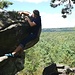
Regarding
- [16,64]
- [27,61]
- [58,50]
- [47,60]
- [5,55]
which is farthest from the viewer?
[58,50]

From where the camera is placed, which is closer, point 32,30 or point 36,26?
point 36,26

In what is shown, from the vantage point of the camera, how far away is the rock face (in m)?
14.8

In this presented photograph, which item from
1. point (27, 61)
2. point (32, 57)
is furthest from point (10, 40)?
point (32, 57)

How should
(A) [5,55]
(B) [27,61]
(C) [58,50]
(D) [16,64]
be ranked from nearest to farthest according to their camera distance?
1. (A) [5,55]
2. (D) [16,64]
3. (B) [27,61]
4. (C) [58,50]

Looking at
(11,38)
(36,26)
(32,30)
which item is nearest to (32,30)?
(32,30)

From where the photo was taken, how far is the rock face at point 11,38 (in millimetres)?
14766

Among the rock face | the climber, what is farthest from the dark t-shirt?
the rock face

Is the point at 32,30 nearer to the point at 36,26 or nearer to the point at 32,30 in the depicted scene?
the point at 32,30

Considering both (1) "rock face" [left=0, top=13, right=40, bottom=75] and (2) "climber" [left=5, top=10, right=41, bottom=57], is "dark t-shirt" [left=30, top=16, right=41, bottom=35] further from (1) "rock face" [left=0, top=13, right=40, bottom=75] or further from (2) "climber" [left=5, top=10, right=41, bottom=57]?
(1) "rock face" [left=0, top=13, right=40, bottom=75]

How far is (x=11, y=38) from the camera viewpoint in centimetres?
1514

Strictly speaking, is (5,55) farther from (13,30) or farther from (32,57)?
(32,57)

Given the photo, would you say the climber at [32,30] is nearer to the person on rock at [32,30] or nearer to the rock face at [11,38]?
the person on rock at [32,30]

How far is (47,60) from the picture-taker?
102m

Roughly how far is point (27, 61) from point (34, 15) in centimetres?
5870
